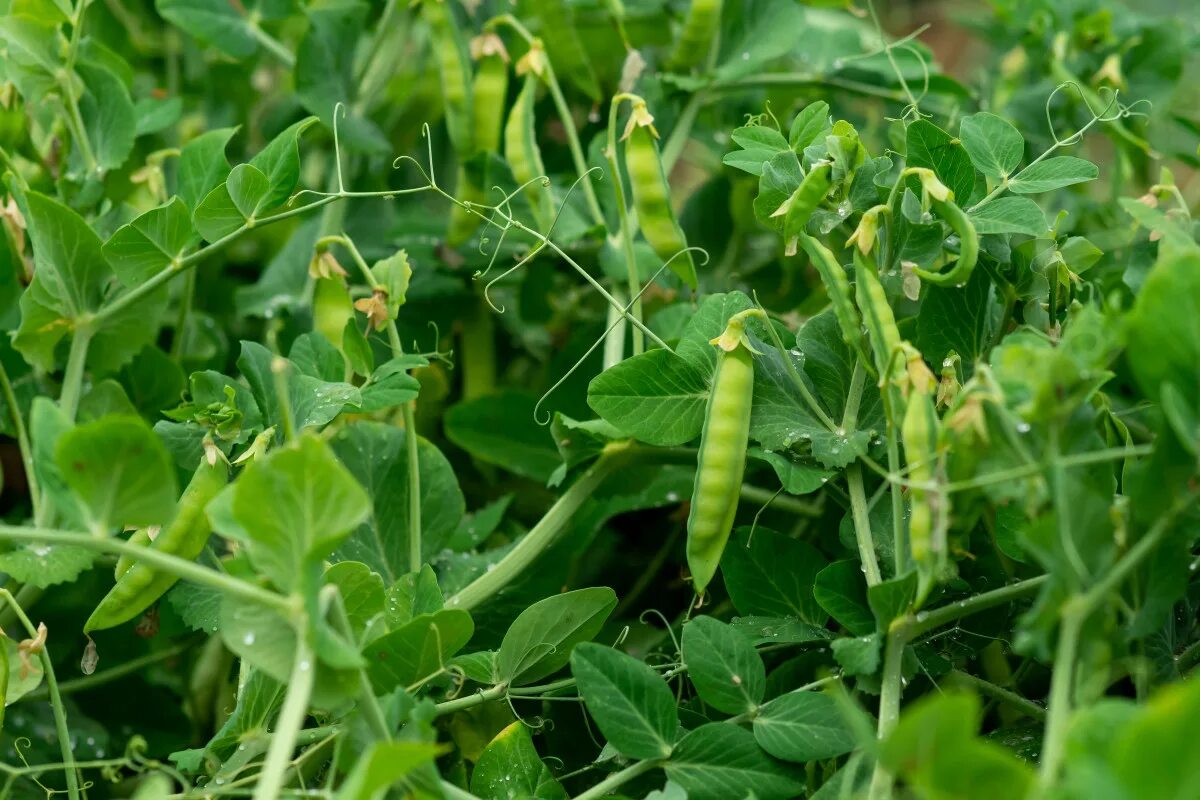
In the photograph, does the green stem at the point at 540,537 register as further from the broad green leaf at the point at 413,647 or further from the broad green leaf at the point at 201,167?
the broad green leaf at the point at 201,167

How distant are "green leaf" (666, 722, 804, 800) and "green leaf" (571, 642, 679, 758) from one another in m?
0.01

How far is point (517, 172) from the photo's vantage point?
0.78 m

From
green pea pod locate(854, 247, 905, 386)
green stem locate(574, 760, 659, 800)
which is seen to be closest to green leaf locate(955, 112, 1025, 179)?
green pea pod locate(854, 247, 905, 386)

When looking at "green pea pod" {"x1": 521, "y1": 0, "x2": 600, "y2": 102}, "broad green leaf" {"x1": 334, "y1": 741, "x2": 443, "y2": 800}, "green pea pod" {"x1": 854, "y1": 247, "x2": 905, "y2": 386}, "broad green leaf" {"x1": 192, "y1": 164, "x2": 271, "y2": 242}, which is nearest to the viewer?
"broad green leaf" {"x1": 334, "y1": 741, "x2": 443, "y2": 800}

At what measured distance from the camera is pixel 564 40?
0.90m

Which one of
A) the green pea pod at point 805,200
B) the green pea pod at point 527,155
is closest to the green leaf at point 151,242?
the green pea pod at point 527,155

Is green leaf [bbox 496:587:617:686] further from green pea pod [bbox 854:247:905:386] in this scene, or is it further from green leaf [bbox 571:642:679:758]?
green pea pod [bbox 854:247:905:386]

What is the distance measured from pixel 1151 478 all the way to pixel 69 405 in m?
0.60

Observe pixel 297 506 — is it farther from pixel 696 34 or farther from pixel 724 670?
pixel 696 34

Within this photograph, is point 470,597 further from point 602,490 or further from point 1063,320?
point 1063,320

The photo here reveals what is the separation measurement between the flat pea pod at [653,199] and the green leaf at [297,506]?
0.35 metres

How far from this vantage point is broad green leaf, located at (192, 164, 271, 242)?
594mm

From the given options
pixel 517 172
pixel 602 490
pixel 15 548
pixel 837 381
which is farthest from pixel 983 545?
pixel 15 548

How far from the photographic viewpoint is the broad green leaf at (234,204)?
594 millimetres
